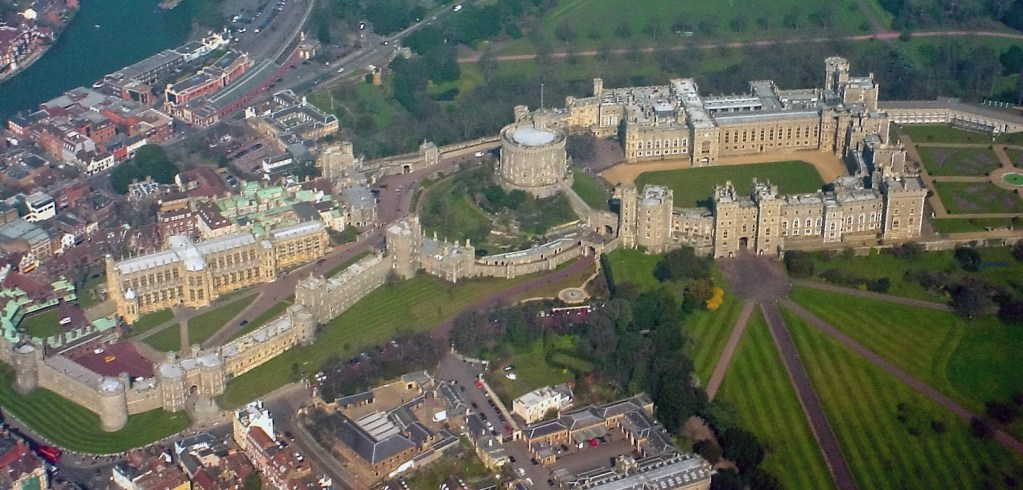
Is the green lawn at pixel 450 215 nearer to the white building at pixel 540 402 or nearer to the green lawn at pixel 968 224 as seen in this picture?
the white building at pixel 540 402

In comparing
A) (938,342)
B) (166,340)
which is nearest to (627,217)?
(938,342)

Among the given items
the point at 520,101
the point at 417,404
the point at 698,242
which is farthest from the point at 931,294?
the point at 520,101

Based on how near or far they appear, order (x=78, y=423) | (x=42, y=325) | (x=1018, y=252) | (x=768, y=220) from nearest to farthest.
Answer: (x=78, y=423)
(x=42, y=325)
(x=1018, y=252)
(x=768, y=220)

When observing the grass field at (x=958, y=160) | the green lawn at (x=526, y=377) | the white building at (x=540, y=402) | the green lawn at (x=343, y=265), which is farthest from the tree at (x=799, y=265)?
the green lawn at (x=343, y=265)

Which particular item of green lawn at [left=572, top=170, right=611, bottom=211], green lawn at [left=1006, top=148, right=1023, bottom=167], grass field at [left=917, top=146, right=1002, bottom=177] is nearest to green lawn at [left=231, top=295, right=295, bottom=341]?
green lawn at [left=572, top=170, right=611, bottom=211]

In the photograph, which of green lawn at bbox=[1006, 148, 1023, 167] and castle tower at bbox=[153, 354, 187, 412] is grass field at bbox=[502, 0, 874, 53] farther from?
castle tower at bbox=[153, 354, 187, 412]

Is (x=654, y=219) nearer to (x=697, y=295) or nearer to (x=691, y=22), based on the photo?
(x=697, y=295)
